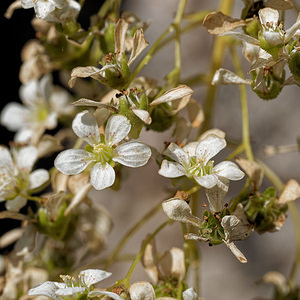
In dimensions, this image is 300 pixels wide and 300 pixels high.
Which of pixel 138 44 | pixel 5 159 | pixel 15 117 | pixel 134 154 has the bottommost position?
pixel 15 117

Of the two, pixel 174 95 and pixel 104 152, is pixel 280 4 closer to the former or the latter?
pixel 174 95

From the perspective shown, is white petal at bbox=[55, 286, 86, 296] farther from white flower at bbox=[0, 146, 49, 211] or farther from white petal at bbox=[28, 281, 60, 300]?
white flower at bbox=[0, 146, 49, 211]

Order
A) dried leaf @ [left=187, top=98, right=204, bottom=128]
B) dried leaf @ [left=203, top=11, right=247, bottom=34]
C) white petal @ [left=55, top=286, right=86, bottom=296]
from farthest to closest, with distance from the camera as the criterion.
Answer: dried leaf @ [left=187, top=98, right=204, bottom=128] → dried leaf @ [left=203, top=11, right=247, bottom=34] → white petal @ [left=55, top=286, right=86, bottom=296]

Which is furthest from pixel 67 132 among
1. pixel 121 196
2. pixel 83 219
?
pixel 121 196

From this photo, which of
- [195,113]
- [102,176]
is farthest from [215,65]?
[102,176]

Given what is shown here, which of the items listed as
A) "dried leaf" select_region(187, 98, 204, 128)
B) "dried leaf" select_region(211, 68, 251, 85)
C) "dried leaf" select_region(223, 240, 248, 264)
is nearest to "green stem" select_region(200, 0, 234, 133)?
"dried leaf" select_region(187, 98, 204, 128)

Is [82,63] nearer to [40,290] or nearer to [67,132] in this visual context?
[67,132]
